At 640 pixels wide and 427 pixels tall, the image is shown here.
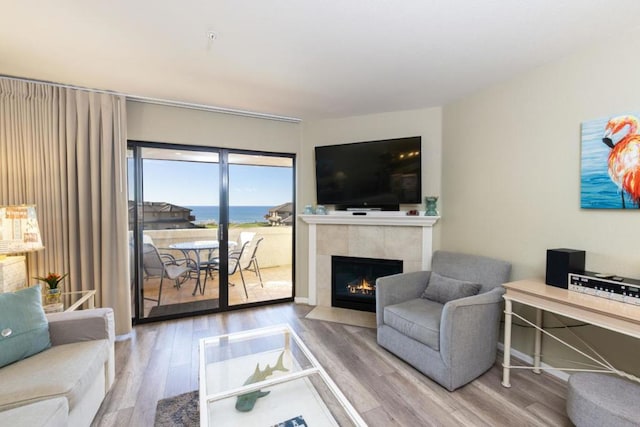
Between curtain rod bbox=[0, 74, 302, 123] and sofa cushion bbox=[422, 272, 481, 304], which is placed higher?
curtain rod bbox=[0, 74, 302, 123]

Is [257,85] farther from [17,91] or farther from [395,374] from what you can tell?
[395,374]

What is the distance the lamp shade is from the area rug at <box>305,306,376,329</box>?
259cm

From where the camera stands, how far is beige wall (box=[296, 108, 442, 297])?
3.24 metres

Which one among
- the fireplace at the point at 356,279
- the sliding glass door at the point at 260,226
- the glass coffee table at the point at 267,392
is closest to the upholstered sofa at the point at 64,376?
the glass coffee table at the point at 267,392

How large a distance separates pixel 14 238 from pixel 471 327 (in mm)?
3428

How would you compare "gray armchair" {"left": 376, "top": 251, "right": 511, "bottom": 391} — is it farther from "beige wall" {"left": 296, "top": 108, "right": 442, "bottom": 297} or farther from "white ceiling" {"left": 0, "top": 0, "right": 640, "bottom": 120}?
"white ceiling" {"left": 0, "top": 0, "right": 640, "bottom": 120}

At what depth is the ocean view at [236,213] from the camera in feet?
11.1

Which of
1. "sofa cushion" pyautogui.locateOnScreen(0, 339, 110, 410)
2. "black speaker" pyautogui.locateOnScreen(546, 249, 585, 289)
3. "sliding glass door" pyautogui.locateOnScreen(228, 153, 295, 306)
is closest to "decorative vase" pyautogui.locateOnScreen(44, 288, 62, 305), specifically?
"sofa cushion" pyautogui.locateOnScreen(0, 339, 110, 410)

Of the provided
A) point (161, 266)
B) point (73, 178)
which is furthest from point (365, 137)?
point (73, 178)

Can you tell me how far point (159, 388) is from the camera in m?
2.04

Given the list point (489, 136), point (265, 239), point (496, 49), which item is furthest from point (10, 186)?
point (489, 136)

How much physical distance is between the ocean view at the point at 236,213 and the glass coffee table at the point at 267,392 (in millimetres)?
1649

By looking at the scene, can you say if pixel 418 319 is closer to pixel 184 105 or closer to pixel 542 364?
pixel 542 364

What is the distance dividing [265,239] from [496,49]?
3.09 metres
